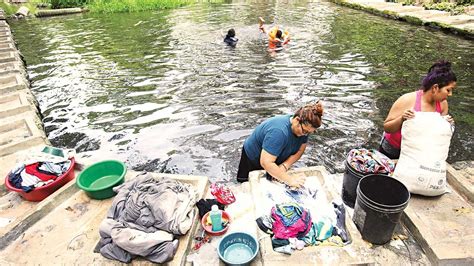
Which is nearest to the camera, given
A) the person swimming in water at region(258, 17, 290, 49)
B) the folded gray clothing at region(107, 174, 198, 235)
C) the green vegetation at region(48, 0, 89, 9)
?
the folded gray clothing at region(107, 174, 198, 235)

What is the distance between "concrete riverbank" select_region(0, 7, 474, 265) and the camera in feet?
9.09

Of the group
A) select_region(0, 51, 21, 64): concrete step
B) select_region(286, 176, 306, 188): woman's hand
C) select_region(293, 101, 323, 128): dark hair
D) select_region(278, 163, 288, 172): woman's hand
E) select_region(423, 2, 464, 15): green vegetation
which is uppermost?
select_region(423, 2, 464, 15): green vegetation

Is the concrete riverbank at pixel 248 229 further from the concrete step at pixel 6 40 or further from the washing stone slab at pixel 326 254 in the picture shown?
the concrete step at pixel 6 40

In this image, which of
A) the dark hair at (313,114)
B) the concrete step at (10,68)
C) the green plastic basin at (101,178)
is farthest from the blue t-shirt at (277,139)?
the concrete step at (10,68)

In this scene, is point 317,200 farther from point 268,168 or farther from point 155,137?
point 155,137

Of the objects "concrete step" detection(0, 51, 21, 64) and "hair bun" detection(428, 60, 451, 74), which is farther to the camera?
"concrete step" detection(0, 51, 21, 64)

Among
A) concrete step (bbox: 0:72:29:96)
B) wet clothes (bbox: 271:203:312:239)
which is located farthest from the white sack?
concrete step (bbox: 0:72:29:96)

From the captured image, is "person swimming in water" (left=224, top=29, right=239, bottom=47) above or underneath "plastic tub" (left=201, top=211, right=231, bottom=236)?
above

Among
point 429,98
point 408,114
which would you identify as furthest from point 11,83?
point 429,98

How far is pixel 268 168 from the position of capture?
3.46m

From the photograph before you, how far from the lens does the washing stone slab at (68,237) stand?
295cm

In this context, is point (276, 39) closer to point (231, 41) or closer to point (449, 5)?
point (231, 41)

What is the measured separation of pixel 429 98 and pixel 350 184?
4.36 feet

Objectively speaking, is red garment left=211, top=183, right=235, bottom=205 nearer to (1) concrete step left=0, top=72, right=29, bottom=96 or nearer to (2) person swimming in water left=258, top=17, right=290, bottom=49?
(1) concrete step left=0, top=72, right=29, bottom=96
